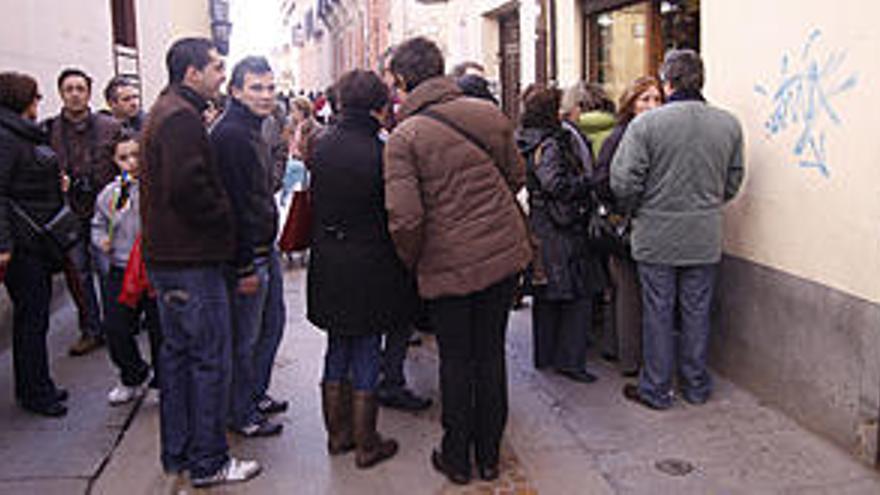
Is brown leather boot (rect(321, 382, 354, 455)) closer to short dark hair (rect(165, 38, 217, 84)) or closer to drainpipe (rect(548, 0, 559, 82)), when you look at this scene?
short dark hair (rect(165, 38, 217, 84))

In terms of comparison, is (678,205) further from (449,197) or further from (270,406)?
(270,406)

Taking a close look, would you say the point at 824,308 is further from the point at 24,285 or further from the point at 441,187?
the point at 24,285

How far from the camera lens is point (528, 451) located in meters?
4.31

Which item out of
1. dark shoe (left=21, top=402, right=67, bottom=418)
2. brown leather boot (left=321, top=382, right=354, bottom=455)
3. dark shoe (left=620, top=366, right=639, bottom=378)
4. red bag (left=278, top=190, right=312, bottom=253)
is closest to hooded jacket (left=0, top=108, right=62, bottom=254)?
dark shoe (left=21, top=402, right=67, bottom=418)

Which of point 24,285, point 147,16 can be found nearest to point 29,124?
point 24,285

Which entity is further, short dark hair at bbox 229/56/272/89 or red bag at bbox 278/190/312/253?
red bag at bbox 278/190/312/253

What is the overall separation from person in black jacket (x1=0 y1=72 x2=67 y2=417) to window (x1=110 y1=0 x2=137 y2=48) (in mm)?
7137

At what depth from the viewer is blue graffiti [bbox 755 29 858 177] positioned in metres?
4.06

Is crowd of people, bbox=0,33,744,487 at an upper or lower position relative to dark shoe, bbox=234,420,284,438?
upper

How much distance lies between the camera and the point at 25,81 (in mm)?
4637

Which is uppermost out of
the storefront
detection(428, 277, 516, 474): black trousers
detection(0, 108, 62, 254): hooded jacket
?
the storefront

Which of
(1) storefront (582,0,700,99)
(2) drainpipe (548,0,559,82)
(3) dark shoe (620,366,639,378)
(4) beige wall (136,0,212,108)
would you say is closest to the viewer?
(3) dark shoe (620,366,639,378)

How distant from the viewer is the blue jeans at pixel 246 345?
4.04 meters

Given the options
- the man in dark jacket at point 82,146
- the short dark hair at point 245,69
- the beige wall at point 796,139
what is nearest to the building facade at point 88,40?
the man in dark jacket at point 82,146
